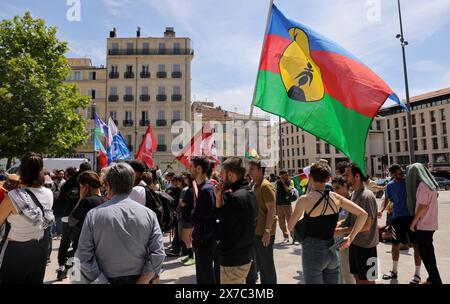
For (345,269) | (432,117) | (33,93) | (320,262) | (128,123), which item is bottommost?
(345,269)

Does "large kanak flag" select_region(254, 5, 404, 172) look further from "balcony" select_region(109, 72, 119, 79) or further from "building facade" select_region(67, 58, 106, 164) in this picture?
"balcony" select_region(109, 72, 119, 79)

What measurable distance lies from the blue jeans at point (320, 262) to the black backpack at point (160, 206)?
83.8 inches

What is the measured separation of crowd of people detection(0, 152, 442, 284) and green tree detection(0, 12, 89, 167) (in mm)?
17022

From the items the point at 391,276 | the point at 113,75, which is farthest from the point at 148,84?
the point at 391,276

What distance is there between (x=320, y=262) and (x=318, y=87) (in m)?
2.37

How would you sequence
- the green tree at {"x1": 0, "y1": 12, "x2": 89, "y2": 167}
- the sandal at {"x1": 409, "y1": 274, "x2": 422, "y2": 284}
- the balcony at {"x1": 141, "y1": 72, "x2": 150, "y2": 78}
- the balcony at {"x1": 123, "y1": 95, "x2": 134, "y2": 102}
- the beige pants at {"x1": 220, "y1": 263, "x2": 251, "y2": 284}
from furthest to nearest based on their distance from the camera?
the balcony at {"x1": 141, "y1": 72, "x2": 150, "y2": 78}, the balcony at {"x1": 123, "y1": 95, "x2": 134, "y2": 102}, the green tree at {"x1": 0, "y1": 12, "x2": 89, "y2": 167}, the sandal at {"x1": 409, "y1": 274, "x2": 422, "y2": 284}, the beige pants at {"x1": 220, "y1": 263, "x2": 251, "y2": 284}

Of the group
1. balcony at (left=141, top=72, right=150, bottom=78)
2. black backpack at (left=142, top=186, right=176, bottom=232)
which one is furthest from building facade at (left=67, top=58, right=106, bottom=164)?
black backpack at (left=142, top=186, right=176, bottom=232)

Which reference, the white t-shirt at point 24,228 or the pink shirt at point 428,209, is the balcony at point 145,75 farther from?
the white t-shirt at point 24,228

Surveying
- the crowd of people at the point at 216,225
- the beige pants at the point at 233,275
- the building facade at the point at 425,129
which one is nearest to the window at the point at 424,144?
the building facade at the point at 425,129

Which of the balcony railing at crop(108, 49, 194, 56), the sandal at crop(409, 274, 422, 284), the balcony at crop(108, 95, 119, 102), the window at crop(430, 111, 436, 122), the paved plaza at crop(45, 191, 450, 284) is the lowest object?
the paved plaza at crop(45, 191, 450, 284)

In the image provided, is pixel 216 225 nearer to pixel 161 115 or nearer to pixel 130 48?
pixel 161 115

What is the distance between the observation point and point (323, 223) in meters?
3.57

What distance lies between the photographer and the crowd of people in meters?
2.68
